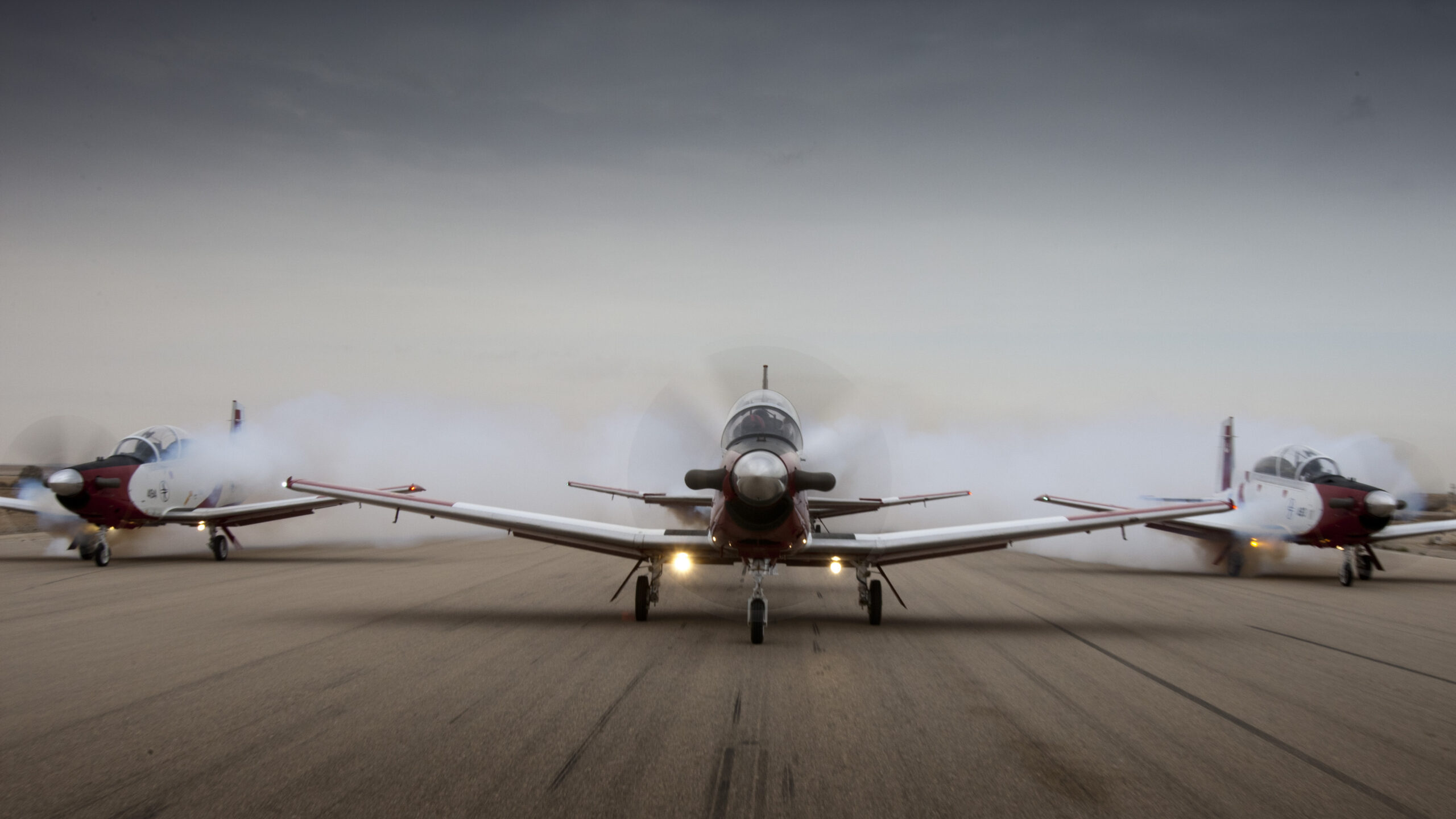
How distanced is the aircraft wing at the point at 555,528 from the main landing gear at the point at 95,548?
36.3 feet

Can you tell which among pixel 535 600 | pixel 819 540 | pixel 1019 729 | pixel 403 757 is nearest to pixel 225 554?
pixel 535 600

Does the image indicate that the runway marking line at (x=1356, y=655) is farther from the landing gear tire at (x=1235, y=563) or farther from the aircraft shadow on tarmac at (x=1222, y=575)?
the landing gear tire at (x=1235, y=563)

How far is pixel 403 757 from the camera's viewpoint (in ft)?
17.6

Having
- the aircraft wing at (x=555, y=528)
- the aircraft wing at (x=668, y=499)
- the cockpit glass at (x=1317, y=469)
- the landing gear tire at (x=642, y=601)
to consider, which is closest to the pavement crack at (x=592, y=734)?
the aircraft wing at (x=555, y=528)

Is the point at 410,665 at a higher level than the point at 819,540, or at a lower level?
lower

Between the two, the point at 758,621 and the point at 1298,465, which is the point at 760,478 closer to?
the point at 758,621

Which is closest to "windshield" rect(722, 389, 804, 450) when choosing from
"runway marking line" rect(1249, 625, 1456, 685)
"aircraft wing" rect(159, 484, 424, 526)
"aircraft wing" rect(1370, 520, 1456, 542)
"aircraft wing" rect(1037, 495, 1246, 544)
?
"runway marking line" rect(1249, 625, 1456, 685)

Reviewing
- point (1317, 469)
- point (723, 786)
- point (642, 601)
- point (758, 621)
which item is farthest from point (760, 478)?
point (1317, 469)

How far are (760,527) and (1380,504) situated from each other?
50.1ft

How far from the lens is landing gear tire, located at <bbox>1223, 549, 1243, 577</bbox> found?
67.2ft

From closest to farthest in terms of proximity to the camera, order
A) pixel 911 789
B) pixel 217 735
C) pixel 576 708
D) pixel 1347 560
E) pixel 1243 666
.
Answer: pixel 911 789
pixel 217 735
pixel 576 708
pixel 1243 666
pixel 1347 560

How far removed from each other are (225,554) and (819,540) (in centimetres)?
1779

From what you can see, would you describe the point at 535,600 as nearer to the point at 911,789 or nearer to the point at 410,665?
the point at 410,665

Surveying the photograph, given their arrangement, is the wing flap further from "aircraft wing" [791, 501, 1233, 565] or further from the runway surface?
"aircraft wing" [791, 501, 1233, 565]
